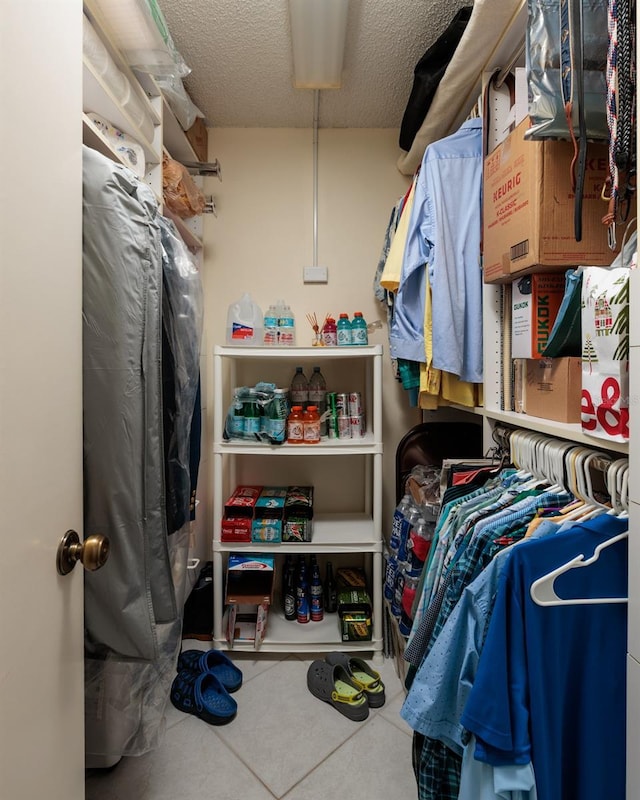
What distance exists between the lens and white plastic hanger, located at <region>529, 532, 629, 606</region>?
2.22 feet

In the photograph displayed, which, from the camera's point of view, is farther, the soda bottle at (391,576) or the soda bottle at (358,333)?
the soda bottle at (358,333)

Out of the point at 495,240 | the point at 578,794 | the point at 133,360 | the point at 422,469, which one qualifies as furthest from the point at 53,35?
the point at 422,469

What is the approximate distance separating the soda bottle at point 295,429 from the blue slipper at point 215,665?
2.94ft

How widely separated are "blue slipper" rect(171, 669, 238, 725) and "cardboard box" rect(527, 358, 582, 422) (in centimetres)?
142

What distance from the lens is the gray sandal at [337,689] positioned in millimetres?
1427

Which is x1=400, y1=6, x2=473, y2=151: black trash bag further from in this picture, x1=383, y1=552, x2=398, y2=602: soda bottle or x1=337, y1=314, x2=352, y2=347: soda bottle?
x1=383, y1=552, x2=398, y2=602: soda bottle

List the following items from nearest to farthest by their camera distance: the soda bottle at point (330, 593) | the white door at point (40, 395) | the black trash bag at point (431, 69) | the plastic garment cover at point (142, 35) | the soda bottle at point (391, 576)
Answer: the white door at point (40, 395) → the plastic garment cover at point (142, 35) → the black trash bag at point (431, 69) → the soda bottle at point (391, 576) → the soda bottle at point (330, 593)

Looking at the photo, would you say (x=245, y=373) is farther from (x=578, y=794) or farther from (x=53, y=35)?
(x=578, y=794)

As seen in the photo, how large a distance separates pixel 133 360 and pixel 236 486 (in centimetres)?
131

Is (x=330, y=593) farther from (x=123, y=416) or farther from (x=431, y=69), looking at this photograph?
(x=431, y=69)

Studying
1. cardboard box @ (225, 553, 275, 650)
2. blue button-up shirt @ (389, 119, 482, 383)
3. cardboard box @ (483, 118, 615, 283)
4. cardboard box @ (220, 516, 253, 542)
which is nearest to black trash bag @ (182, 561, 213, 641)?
cardboard box @ (225, 553, 275, 650)

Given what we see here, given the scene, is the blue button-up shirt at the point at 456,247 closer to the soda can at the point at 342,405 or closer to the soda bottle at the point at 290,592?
the soda can at the point at 342,405

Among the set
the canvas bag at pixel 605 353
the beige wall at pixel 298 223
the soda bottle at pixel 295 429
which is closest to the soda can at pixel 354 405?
the soda bottle at pixel 295 429

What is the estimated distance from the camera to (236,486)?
2.09m
